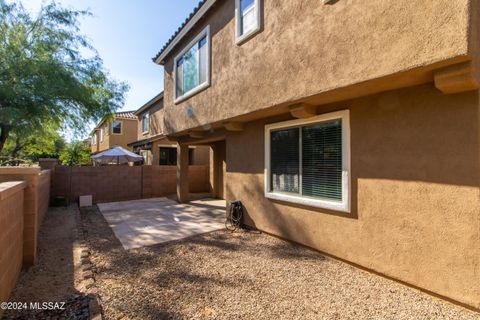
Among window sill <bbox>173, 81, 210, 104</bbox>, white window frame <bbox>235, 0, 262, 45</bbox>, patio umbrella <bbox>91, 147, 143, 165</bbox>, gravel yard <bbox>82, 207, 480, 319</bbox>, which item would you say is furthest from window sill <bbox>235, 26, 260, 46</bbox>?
patio umbrella <bbox>91, 147, 143, 165</bbox>

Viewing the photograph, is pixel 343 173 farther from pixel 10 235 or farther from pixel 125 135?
pixel 125 135

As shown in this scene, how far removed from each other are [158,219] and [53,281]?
15.3 ft

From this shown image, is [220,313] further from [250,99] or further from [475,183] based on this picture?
[250,99]

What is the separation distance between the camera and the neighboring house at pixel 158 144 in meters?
18.5

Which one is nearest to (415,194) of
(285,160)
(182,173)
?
(285,160)

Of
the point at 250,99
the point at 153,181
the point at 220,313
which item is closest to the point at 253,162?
the point at 250,99

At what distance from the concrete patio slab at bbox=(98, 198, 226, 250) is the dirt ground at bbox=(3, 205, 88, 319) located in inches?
49.5

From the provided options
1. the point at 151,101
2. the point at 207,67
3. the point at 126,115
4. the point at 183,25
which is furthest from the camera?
the point at 126,115

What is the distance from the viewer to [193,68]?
29.7ft

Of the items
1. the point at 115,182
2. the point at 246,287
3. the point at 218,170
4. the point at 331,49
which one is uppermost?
the point at 331,49

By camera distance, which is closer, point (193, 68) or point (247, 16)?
point (247, 16)

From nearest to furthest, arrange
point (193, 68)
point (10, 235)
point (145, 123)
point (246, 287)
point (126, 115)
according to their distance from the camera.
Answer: point (10, 235), point (246, 287), point (193, 68), point (145, 123), point (126, 115)

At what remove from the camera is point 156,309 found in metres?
3.48

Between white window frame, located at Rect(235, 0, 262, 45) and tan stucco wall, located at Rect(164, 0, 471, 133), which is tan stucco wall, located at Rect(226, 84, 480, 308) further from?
white window frame, located at Rect(235, 0, 262, 45)
